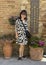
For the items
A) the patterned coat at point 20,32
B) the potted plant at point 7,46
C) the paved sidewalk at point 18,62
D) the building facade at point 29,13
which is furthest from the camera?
the building facade at point 29,13

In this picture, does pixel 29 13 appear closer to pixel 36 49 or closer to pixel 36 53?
pixel 36 49

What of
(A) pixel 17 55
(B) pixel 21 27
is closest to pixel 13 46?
(A) pixel 17 55

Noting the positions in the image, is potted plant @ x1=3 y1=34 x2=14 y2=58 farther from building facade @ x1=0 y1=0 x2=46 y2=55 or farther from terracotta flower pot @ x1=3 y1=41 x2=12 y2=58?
building facade @ x1=0 y1=0 x2=46 y2=55

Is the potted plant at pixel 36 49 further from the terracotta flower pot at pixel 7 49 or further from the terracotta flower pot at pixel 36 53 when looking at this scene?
the terracotta flower pot at pixel 7 49

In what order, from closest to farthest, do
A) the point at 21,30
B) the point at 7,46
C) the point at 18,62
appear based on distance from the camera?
the point at 18,62, the point at 21,30, the point at 7,46

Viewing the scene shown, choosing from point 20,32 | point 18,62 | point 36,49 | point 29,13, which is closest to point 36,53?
point 36,49

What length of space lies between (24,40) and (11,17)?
2.84 feet

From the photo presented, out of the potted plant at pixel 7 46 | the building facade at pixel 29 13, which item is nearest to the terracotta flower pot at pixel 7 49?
the potted plant at pixel 7 46

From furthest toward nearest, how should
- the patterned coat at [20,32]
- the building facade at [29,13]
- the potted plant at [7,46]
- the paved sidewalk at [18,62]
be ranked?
the building facade at [29,13]
the potted plant at [7,46]
the patterned coat at [20,32]
the paved sidewalk at [18,62]

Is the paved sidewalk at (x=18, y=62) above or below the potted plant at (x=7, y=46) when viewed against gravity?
below

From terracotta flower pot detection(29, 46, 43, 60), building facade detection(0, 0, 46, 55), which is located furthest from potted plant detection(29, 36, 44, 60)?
building facade detection(0, 0, 46, 55)

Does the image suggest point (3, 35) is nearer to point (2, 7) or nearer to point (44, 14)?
point (2, 7)

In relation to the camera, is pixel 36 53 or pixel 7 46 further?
pixel 7 46

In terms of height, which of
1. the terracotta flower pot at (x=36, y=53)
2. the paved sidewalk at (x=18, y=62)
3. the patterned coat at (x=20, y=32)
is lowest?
the paved sidewalk at (x=18, y=62)
